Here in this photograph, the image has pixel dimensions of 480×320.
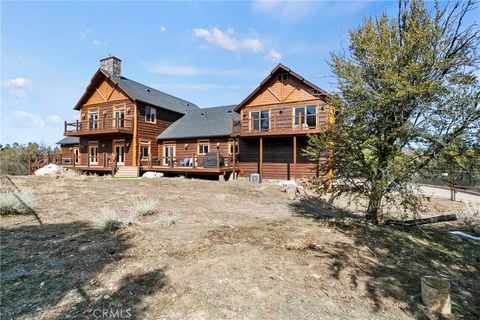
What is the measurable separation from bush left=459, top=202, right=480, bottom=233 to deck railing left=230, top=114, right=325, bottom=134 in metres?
8.36

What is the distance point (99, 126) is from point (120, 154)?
3.82 metres

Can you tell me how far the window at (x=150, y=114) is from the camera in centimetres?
2261

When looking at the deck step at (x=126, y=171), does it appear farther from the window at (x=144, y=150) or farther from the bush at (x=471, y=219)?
the bush at (x=471, y=219)

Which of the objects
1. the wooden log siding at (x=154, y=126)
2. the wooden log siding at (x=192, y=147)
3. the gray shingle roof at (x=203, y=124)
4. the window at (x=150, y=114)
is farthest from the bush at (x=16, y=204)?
the window at (x=150, y=114)

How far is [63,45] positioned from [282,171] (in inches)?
573

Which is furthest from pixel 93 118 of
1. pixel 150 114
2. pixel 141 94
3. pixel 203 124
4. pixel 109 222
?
pixel 109 222

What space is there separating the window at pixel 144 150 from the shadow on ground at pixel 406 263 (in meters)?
18.8

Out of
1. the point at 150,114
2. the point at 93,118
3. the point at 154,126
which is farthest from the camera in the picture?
the point at 93,118

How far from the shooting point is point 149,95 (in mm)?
24312

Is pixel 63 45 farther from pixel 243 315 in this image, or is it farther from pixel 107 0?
pixel 243 315

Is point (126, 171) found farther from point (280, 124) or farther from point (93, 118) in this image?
point (280, 124)

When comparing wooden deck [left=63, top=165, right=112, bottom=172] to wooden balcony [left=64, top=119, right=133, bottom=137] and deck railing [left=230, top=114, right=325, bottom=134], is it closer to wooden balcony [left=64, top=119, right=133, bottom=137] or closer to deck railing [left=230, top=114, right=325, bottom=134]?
wooden balcony [left=64, top=119, right=133, bottom=137]

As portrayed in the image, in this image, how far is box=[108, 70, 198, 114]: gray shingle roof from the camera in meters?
22.1

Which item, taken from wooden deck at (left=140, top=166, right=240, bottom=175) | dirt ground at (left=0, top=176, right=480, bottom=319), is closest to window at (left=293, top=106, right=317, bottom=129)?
wooden deck at (left=140, top=166, right=240, bottom=175)
